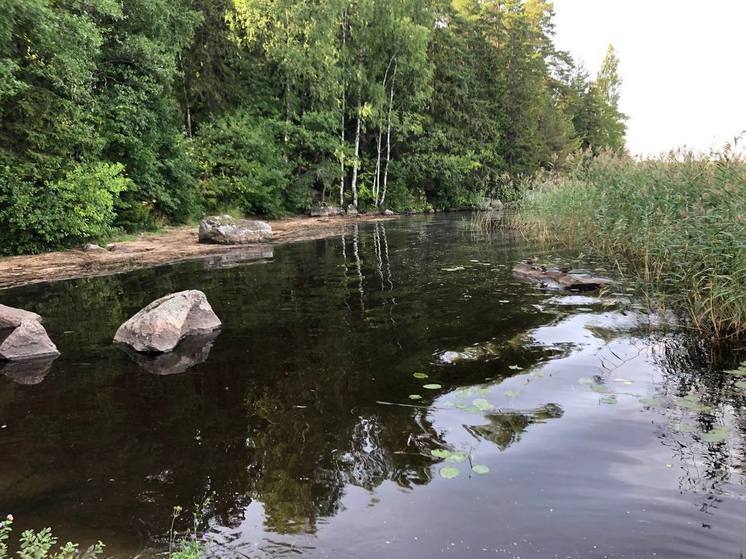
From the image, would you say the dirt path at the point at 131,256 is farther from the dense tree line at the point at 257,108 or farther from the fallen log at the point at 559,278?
the fallen log at the point at 559,278

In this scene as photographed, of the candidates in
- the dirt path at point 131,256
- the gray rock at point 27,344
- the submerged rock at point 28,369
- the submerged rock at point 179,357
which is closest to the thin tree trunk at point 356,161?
the dirt path at point 131,256

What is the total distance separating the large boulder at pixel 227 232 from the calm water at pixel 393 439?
30.3 feet

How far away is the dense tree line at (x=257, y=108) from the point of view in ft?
42.8

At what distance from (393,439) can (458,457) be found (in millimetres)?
524

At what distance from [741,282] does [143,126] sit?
1720 cm

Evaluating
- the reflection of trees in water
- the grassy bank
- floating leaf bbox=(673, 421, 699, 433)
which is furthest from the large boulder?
floating leaf bbox=(673, 421, 699, 433)

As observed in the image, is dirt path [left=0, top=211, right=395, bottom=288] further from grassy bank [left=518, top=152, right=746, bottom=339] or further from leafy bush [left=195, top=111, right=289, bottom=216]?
grassy bank [left=518, top=152, right=746, bottom=339]

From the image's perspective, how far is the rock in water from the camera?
6219 mm

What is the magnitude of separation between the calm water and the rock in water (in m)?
0.25

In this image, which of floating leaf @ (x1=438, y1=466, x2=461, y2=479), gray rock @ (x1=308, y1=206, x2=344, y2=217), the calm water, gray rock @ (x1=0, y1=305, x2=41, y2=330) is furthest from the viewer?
gray rock @ (x1=308, y1=206, x2=344, y2=217)

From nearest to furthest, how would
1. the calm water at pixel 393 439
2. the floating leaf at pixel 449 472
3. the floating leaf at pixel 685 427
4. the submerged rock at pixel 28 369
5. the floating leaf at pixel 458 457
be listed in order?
the calm water at pixel 393 439 < the floating leaf at pixel 449 472 < the floating leaf at pixel 458 457 < the floating leaf at pixel 685 427 < the submerged rock at pixel 28 369

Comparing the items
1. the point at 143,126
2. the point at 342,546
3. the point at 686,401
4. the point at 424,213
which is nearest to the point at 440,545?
the point at 342,546

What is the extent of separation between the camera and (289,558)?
2693 mm

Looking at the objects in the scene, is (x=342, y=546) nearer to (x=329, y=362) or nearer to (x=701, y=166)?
(x=329, y=362)
